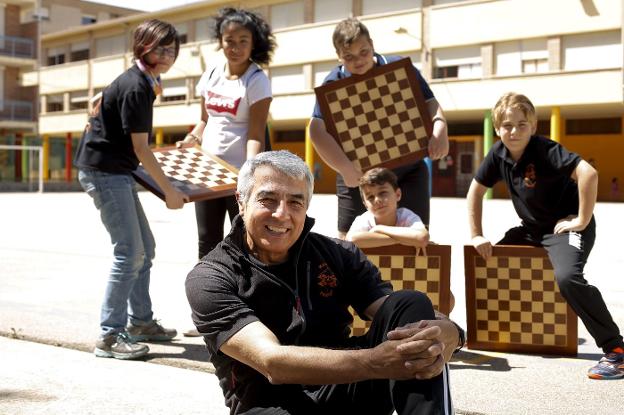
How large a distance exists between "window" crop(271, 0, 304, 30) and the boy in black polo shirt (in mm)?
36843

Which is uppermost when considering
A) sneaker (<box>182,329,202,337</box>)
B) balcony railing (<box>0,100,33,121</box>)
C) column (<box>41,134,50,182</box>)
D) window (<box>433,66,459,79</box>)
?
window (<box>433,66,459,79</box>)

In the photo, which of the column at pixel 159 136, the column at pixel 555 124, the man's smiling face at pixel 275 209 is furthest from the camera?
the column at pixel 159 136

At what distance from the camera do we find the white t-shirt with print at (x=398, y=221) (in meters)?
4.71

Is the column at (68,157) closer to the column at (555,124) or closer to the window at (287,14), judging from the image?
the window at (287,14)

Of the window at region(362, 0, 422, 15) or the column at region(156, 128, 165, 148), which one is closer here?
the window at region(362, 0, 422, 15)

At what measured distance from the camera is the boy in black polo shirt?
439 cm

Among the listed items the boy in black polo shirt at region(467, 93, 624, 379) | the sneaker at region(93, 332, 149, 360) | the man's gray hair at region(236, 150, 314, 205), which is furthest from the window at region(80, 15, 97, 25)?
the man's gray hair at region(236, 150, 314, 205)

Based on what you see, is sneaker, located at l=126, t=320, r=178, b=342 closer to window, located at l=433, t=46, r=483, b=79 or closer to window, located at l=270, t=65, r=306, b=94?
window, located at l=433, t=46, r=483, b=79

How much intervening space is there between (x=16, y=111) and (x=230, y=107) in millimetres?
49744

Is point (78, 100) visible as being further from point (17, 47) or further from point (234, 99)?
point (234, 99)

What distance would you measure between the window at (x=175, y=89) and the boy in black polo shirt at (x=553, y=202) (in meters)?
41.6

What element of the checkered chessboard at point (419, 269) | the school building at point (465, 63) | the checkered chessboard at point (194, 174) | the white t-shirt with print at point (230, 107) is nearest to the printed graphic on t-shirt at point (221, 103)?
the white t-shirt with print at point (230, 107)

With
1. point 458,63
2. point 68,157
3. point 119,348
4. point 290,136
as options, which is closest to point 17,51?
point 68,157

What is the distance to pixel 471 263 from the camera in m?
4.95
